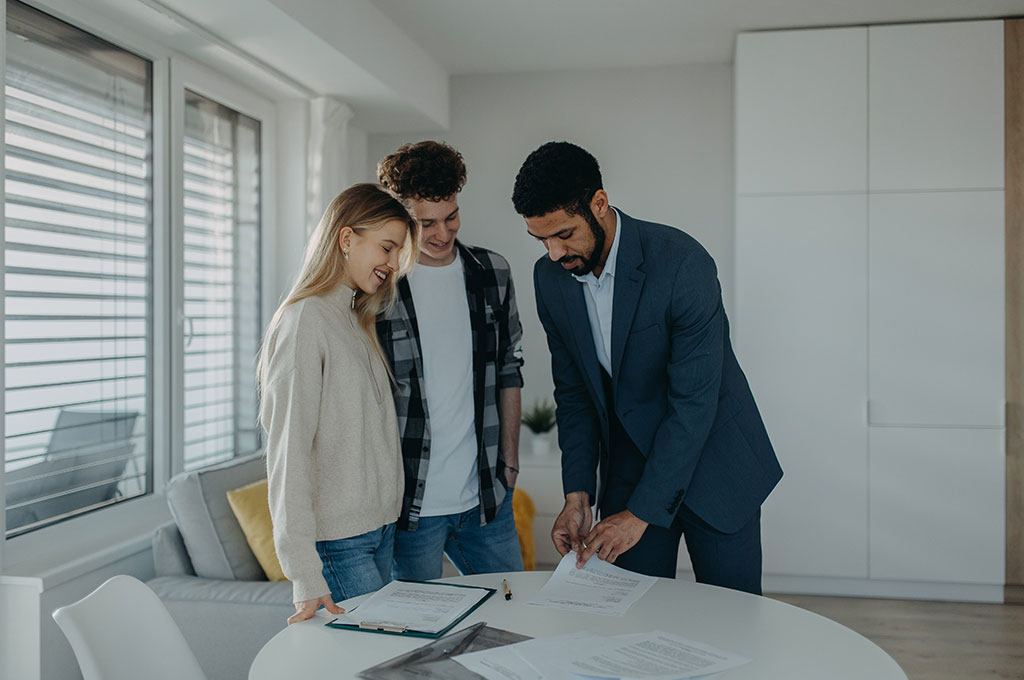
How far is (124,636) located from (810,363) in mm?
3216

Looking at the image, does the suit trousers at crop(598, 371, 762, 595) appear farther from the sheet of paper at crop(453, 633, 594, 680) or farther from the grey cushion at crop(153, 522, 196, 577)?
the grey cushion at crop(153, 522, 196, 577)

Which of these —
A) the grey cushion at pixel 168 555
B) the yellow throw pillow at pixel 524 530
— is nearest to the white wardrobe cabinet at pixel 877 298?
the yellow throw pillow at pixel 524 530

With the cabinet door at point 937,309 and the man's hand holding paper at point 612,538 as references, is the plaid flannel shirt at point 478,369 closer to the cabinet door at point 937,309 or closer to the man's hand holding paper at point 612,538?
the man's hand holding paper at point 612,538

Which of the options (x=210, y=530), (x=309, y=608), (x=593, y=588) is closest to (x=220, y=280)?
(x=210, y=530)

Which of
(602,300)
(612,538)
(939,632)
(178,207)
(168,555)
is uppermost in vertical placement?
(178,207)

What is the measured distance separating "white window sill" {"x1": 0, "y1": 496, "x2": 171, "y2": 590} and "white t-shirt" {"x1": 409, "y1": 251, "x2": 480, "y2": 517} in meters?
1.03

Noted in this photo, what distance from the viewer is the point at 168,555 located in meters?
2.60

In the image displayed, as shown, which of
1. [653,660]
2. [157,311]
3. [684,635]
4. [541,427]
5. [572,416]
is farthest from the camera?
[541,427]

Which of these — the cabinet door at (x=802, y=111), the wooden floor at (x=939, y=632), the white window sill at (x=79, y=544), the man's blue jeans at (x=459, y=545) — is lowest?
the wooden floor at (x=939, y=632)

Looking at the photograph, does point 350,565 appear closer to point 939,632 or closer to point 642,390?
point 642,390

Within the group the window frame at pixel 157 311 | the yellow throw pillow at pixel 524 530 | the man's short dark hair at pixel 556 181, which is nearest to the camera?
the man's short dark hair at pixel 556 181

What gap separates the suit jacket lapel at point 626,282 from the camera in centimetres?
184

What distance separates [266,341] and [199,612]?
1061 millimetres

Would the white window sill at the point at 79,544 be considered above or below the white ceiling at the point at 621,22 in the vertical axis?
below
